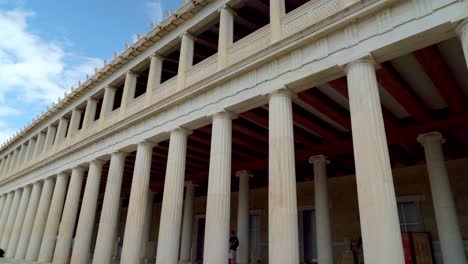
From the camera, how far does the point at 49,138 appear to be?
74.4ft

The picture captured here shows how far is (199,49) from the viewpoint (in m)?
15.7

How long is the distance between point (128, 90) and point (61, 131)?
8415 mm

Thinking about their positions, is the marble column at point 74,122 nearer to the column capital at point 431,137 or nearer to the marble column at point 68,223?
the marble column at point 68,223

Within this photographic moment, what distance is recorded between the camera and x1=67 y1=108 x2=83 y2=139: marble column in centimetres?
1953

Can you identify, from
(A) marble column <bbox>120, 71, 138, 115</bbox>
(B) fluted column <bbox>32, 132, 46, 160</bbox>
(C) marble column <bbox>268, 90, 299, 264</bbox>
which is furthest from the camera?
(B) fluted column <bbox>32, 132, 46, 160</bbox>

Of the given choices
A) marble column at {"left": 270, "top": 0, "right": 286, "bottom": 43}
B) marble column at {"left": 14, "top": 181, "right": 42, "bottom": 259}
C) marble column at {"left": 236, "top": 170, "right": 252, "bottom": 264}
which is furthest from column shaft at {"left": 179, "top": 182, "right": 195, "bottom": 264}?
marble column at {"left": 270, "top": 0, "right": 286, "bottom": 43}

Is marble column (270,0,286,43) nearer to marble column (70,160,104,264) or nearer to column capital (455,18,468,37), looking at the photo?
column capital (455,18,468,37)

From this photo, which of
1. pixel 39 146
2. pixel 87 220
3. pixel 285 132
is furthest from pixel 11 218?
pixel 285 132

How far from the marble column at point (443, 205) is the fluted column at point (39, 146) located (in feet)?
80.1

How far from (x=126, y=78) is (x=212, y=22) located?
5980mm

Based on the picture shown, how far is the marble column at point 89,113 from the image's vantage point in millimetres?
18280

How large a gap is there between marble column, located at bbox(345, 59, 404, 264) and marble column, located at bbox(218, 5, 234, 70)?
470 centimetres

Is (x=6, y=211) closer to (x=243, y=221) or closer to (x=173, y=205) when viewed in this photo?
(x=243, y=221)

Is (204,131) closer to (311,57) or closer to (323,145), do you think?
(323,145)
